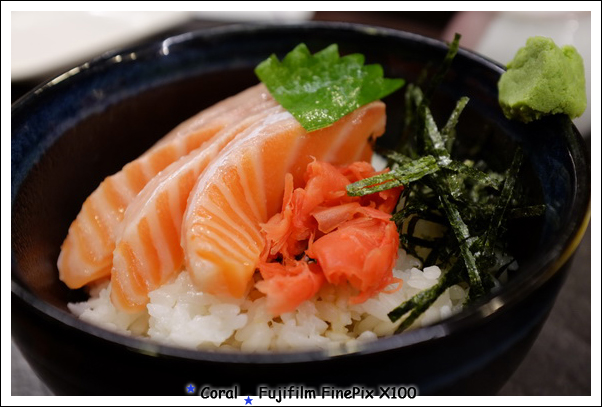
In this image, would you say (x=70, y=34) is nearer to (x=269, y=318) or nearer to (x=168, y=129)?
(x=168, y=129)

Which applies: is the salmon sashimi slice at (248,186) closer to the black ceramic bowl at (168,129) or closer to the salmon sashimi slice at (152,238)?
the salmon sashimi slice at (152,238)

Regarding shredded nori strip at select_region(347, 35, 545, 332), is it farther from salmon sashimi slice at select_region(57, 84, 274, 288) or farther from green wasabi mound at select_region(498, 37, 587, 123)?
salmon sashimi slice at select_region(57, 84, 274, 288)

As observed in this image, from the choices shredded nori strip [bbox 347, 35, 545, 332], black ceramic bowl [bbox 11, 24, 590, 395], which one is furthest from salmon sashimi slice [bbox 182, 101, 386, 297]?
black ceramic bowl [bbox 11, 24, 590, 395]

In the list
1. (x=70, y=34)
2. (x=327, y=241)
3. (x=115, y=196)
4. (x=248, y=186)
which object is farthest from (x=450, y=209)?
(x=70, y=34)

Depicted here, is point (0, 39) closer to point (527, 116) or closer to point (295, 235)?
point (295, 235)

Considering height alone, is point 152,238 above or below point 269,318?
above

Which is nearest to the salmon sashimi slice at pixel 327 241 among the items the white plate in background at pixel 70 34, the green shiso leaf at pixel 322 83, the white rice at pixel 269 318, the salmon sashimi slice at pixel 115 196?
the white rice at pixel 269 318

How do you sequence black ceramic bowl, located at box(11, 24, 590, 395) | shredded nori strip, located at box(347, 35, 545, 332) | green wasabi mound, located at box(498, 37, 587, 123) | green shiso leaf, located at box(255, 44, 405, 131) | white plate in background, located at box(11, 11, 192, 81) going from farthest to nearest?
white plate in background, located at box(11, 11, 192, 81), green shiso leaf, located at box(255, 44, 405, 131), green wasabi mound, located at box(498, 37, 587, 123), shredded nori strip, located at box(347, 35, 545, 332), black ceramic bowl, located at box(11, 24, 590, 395)
